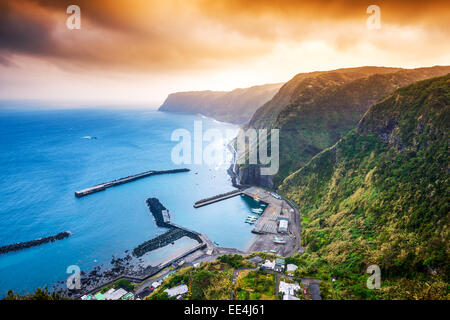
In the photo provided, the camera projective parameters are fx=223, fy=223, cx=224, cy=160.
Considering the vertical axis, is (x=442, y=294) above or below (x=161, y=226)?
above

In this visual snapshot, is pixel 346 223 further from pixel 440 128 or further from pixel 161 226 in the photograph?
pixel 161 226

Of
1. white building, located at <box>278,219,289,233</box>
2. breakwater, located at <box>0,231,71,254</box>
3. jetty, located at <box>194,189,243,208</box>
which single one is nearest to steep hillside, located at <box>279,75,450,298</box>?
white building, located at <box>278,219,289,233</box>

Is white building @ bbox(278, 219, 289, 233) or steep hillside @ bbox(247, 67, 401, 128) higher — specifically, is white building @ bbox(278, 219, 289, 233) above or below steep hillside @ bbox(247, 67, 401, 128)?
below

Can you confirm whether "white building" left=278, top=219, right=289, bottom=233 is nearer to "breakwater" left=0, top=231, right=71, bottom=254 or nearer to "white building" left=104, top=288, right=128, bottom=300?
"white building" left=104, top=288, right=128, bottom=300

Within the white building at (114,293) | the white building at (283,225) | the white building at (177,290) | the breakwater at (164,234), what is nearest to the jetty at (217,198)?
the breakwater at (164,234)
